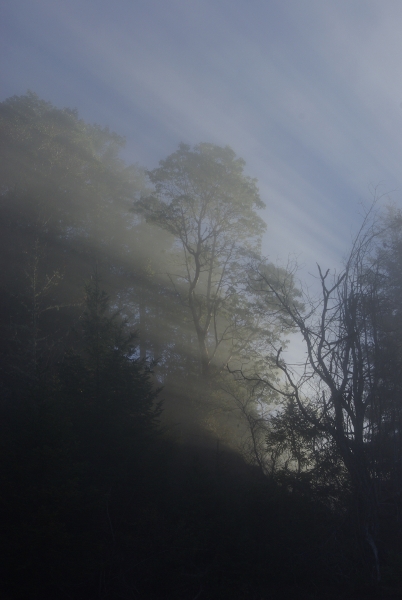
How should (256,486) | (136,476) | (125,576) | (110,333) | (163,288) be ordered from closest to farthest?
(125,576), (136,476), (256,486), (110,333), (163,288)

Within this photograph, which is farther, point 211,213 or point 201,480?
point 211,213

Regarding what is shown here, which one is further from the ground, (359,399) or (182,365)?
(182,365)

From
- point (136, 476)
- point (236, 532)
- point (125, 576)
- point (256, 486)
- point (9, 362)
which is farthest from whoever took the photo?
point (9, 362)

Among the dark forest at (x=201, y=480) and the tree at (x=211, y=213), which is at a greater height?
the tree at (x=211, y=213)

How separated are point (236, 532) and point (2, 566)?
494 cm

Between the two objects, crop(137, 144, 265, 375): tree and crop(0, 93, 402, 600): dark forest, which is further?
crop(137, 144, 265, 375): tree

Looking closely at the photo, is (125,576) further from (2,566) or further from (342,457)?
(342,457)

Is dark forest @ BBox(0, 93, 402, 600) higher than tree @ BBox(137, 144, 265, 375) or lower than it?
lower

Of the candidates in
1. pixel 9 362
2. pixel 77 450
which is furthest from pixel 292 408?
pixel 9 362

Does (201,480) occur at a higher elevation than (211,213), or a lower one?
lower

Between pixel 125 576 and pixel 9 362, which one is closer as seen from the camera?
pixel 125 576

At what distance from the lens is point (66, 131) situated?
28.8 m

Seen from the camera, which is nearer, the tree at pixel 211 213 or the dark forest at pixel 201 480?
the dark forest at pixel 201 480

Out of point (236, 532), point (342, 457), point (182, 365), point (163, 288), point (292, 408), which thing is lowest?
point (236, 532)
